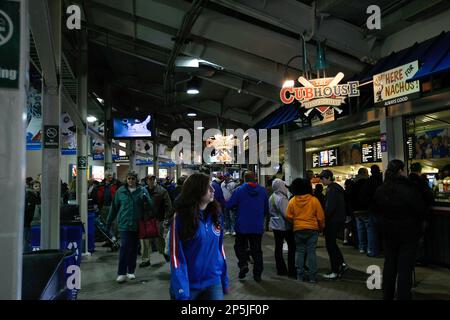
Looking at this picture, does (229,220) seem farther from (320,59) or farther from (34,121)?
(34,121)

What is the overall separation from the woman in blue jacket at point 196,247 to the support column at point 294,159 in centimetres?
1236

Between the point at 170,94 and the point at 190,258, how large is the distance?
14.7 metres

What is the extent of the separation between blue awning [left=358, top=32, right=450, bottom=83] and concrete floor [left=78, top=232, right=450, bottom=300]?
373cm

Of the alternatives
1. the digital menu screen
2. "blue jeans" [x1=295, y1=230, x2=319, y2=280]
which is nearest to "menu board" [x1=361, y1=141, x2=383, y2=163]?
the digital menu screen

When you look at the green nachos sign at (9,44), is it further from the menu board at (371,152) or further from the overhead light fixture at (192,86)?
the overhead light fixture at (192,86)

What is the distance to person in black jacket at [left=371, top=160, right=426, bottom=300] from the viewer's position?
5312mm

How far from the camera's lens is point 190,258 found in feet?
11.3

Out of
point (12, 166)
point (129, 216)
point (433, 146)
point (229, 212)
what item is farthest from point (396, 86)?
point (12, 166)

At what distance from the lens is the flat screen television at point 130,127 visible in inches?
686

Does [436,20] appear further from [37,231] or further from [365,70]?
[37,231]

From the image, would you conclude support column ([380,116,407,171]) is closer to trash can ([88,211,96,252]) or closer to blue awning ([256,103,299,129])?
blue awning ([256,103,299,129])

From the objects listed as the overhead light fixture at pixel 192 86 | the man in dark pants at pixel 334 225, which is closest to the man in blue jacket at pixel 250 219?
the man in dark pants at pixel 334 225

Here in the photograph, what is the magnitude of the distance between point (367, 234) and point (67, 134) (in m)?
9.76

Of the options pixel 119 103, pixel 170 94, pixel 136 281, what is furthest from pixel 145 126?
pixel 136 281
